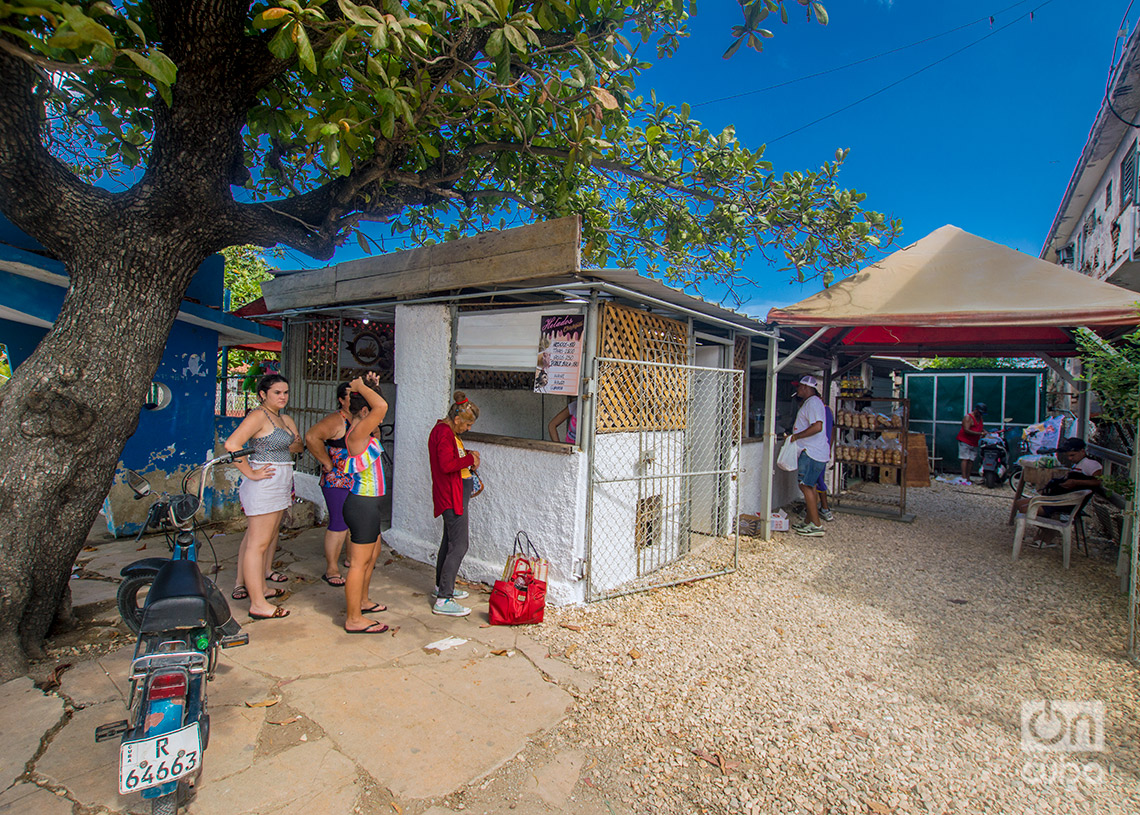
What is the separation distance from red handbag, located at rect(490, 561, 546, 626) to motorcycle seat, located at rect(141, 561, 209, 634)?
75.2 inches

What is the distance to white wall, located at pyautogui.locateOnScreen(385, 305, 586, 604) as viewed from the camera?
435 centimetres

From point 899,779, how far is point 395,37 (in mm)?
4222

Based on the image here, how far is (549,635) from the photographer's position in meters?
3.90

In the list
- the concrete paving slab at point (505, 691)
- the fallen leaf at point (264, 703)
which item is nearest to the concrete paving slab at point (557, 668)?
the concrete paving slab at point (505, 691)

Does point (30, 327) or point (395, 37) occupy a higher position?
point (395, 37)

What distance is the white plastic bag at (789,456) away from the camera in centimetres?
732

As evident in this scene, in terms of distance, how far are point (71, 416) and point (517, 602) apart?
291cm

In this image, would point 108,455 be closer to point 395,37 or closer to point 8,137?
point 8,137

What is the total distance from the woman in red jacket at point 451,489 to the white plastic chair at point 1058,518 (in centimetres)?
588

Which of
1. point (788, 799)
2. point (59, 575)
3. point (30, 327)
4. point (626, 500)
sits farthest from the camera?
point (30, 327)

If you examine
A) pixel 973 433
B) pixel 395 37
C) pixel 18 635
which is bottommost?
pixel 18 635

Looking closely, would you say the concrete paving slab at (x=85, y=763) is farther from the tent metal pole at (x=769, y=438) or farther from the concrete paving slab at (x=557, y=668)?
the tent metal pole at (x=769, y=438)

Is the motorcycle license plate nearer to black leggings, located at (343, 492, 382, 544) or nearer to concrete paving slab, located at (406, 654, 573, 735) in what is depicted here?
concrete paving slab, located at (406, 654, 573, 735)

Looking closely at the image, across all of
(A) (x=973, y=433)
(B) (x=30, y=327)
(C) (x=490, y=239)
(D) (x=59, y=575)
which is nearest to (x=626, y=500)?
(C) (x=490, y=239)
